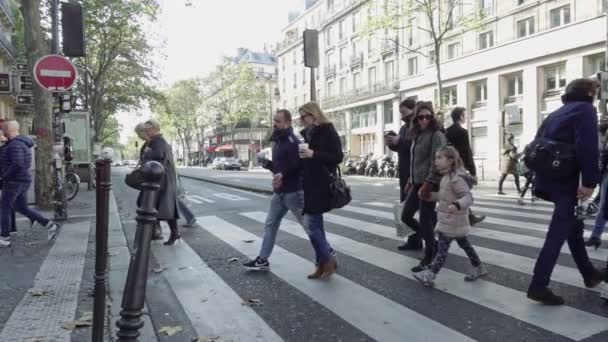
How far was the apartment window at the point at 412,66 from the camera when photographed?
3775 centimetres

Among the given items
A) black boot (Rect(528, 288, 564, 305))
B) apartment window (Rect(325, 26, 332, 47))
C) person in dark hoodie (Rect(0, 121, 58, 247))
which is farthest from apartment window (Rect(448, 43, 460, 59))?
black boot (Rect(528, 288, 564, 305))

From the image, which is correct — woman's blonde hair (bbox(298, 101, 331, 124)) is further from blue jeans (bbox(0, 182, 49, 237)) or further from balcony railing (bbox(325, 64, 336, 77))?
balcony railing (bbox(325, 64, 336, 77))

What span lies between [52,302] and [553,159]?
4.13 meters

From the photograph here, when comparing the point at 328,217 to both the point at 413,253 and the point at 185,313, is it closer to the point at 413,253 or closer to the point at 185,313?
the point at 413,253

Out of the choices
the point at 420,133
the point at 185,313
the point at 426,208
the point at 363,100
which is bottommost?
the point at 185,313

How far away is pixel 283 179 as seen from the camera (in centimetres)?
497

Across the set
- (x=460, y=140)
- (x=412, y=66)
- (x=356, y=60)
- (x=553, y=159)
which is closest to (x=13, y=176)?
(x=460, y=140)

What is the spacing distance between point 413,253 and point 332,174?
1.73 m

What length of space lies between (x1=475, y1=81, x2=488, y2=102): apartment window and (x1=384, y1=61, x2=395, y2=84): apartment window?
33.3 ft

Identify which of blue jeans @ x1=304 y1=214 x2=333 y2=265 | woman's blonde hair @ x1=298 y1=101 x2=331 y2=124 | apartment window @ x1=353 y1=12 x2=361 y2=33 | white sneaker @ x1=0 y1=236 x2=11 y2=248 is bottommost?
white sneaker @ x1=0 y1=236 x2=11 y2=248

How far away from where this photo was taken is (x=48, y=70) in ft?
27.5

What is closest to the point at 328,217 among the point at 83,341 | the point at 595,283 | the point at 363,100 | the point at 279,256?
the point at 279,256

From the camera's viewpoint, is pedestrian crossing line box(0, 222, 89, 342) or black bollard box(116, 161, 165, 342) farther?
pedestrian crossing line box(0, 222, 89, 342)

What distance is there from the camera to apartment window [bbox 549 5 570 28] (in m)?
25.2
